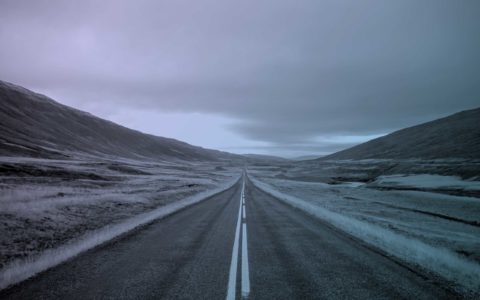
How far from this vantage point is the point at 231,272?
834cm

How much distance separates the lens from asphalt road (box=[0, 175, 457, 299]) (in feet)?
22.5

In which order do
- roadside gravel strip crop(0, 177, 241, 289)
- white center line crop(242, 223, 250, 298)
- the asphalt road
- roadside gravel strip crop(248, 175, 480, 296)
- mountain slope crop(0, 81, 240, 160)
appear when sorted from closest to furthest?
the asphalt road < white center line crop(242, 223, 250, 298) < roadside gravel strip crop(0, 177, 241, 289) < roadside gravel strip crop(248, 175, 480, 296) < mountain slope crop(0, 81, 240, 160)

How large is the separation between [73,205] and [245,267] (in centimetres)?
1314

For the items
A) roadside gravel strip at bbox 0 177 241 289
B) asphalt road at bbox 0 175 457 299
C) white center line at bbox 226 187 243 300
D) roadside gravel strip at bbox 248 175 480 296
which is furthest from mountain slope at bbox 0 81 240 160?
roadside gravel strip at bbox 248 175 480 296

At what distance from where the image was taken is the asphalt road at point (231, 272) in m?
6.86

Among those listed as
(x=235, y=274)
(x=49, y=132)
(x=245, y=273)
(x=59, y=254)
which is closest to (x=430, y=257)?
(x=245, y=273)

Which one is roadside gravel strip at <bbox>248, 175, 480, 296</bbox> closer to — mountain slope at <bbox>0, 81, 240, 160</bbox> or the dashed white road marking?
the dashed white road marking

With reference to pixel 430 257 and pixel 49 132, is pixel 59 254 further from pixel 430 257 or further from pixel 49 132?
pixel 49 132

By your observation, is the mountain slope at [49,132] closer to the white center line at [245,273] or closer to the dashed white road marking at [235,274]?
the dashed white road marking at [235,274]

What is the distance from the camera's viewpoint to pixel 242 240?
12.3 meters

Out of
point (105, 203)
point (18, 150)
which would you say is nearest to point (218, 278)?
point (105, 203)

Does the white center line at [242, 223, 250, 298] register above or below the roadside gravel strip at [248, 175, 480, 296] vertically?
below

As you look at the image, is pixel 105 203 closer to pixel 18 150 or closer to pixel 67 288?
pixel 67 288

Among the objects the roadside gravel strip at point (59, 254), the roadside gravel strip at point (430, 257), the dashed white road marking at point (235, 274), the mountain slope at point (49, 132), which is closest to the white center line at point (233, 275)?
the dashed white road marking at point (235, 274)
